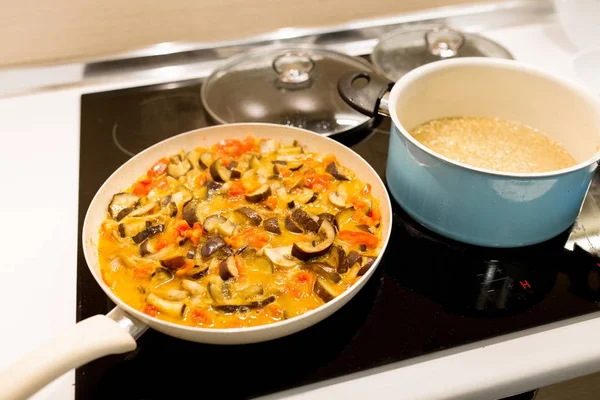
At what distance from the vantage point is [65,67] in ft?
3.91

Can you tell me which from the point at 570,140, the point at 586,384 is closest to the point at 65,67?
the point at 570,140

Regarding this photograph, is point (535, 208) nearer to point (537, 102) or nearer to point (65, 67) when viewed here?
point (537, 102)

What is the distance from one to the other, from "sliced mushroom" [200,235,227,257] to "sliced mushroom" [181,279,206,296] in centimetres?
6

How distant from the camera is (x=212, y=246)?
0.77 m

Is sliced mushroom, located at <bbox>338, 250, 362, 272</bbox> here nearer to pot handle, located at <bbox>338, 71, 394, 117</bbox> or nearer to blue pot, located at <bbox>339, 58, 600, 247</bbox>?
blue pot, located at <bbox>339, 58, 600, 247</bbox>

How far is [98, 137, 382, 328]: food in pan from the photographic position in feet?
2.31

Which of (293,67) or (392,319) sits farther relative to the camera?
(293,67)

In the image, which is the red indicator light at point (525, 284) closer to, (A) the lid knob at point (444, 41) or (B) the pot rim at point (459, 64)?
(B) the pot rim at point (459, 64)

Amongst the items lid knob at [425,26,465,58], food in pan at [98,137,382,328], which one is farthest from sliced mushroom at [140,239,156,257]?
lid knob at [425,26,465,58]

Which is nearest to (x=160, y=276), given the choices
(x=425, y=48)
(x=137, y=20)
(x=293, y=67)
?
(x=293, y=67)

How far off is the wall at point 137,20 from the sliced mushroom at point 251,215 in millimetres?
567

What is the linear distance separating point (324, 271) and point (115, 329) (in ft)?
0.89

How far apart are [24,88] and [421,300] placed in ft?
3.05

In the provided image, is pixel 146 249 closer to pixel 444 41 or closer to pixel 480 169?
pixel 480 169
